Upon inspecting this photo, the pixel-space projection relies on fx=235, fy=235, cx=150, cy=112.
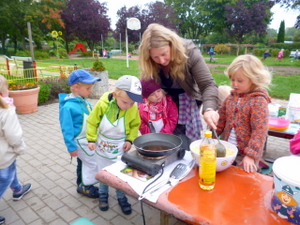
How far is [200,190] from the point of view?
1.28 meters

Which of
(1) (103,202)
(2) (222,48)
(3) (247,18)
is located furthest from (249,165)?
(3) (247,18)

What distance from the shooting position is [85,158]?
97.0 inches

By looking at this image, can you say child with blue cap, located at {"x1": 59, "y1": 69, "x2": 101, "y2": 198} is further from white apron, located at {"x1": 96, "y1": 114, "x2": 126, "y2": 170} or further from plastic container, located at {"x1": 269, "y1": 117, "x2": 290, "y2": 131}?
plastic container, located at {"x1": 269, "y1": 117, "x2": 290, "y2": 131}

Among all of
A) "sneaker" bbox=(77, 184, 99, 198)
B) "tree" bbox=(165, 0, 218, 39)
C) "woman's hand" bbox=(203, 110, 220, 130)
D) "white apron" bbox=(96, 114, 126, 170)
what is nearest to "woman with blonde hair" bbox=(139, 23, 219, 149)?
"woman's hand" bbox=(203, 110, 220, 130)

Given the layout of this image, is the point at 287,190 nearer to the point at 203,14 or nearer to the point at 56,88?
the point at 56,88

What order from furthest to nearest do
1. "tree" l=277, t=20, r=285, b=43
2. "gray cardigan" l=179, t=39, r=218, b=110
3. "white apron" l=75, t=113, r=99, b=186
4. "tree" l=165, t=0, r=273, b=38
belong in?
"tree" l=277, t=20, r=285, b=43 < "tree" l=165, t=0, r=273, b=38 < "white apron" l=75, t=113, r=99, b=186 < "gray cardigan" l=179, t=39, r=218, b=110

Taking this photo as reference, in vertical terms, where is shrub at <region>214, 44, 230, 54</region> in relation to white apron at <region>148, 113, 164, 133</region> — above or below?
above

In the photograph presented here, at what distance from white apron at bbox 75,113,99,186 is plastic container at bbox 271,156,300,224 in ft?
5.93

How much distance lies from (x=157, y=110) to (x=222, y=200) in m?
1.16

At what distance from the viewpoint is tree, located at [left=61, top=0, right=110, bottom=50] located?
31250 mm

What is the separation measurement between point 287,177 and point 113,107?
143cm

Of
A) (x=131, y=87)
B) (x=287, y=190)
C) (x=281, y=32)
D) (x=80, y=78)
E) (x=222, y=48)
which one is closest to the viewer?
(x=287, y=190)

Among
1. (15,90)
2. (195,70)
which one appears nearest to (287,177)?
(195,70)

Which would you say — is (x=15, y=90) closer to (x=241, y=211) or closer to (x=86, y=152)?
(x=86, y=152)
